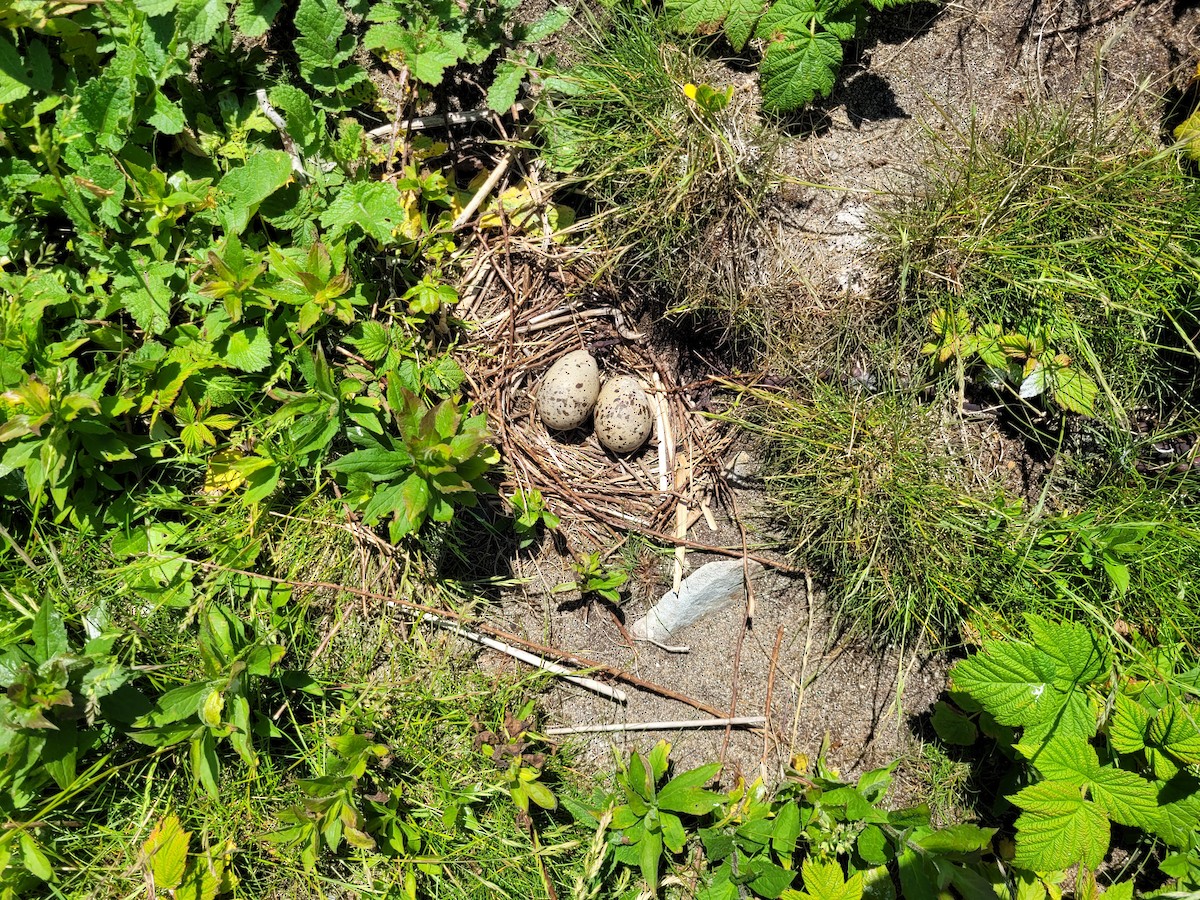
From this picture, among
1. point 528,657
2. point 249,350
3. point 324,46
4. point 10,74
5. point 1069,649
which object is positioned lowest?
point 528,657

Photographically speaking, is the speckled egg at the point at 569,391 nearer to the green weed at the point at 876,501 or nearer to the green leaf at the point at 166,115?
the green weed at the point at 876,501

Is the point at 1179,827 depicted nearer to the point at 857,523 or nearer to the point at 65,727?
the point at 857,523

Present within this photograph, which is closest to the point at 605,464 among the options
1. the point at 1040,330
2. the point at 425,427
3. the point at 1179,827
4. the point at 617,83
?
the point at 425,427

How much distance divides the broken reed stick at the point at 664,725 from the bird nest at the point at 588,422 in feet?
2.01

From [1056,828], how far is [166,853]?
8.41ft

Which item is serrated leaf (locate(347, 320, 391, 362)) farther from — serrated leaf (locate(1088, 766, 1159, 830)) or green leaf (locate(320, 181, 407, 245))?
serrated leaf (locate(1088, 766, 1159, 830))

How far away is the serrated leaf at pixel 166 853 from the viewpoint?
2.34m

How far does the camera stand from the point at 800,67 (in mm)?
2428

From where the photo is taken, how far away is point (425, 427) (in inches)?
83.5

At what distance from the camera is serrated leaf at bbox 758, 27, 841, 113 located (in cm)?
241

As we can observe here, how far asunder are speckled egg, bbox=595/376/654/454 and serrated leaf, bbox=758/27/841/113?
1017mm

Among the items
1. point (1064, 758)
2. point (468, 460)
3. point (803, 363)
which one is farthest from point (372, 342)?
point (1064, 758)

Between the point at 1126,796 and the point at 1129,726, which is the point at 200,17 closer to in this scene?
the point at 1129,726

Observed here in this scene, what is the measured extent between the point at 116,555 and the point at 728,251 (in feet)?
7.03
